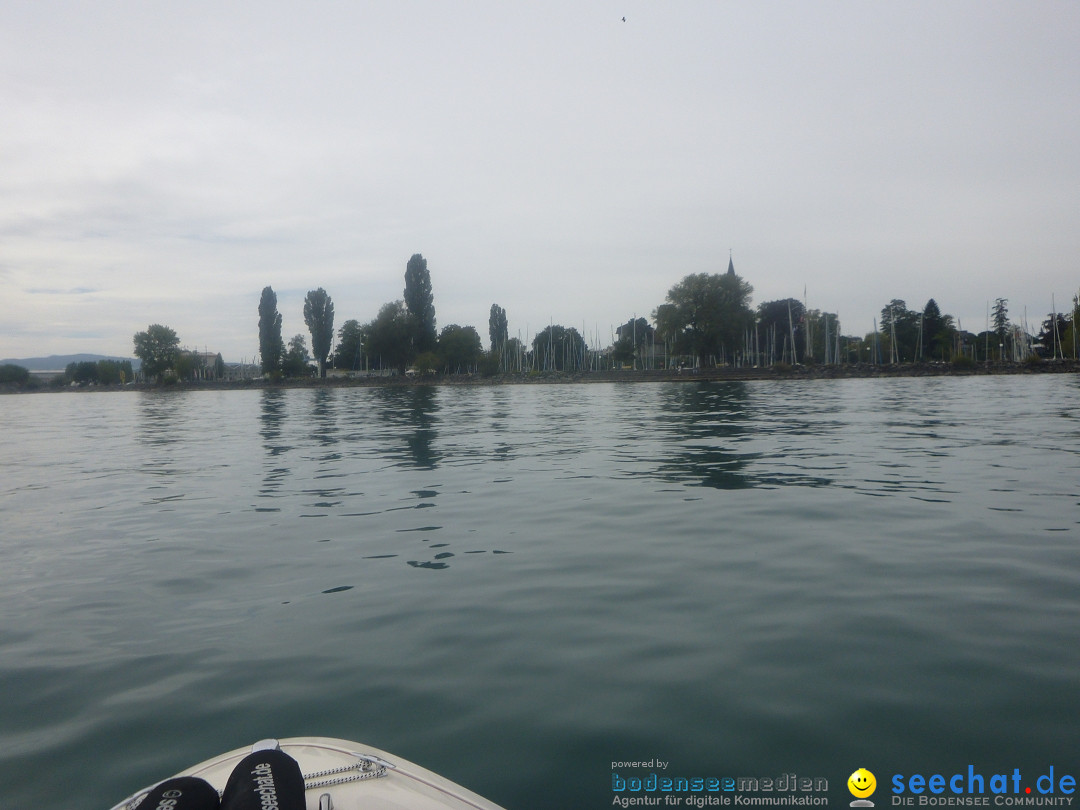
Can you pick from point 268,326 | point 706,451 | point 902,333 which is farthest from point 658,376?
point 706,451

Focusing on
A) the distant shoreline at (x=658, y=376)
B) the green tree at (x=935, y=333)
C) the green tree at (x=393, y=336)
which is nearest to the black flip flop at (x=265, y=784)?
the distant shoreline at (x=658, y=376)

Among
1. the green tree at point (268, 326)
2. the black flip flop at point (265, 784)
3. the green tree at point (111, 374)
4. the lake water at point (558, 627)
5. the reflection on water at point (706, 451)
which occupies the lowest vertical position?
the lake water at point (558, 627)

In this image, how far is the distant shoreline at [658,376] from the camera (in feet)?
263

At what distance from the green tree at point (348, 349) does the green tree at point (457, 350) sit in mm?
22487

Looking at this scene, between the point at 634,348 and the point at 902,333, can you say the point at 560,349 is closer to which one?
the point at 634,348

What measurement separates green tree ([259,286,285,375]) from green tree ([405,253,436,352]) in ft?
71.0

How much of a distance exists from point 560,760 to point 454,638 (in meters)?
1.84

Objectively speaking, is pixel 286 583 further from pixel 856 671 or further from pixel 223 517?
pixel 856 671

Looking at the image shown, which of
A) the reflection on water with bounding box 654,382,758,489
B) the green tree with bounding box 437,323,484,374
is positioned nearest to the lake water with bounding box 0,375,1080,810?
the reflection on water with bounding box 654,382,758,489

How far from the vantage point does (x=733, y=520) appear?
8945 millimetres

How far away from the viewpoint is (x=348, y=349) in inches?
5266

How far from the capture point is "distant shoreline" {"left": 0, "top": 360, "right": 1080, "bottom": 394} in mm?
80312

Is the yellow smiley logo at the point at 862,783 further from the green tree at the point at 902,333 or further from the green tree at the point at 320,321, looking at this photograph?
the green tree at the point at 902,333

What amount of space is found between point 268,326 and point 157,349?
3388 centimetres
